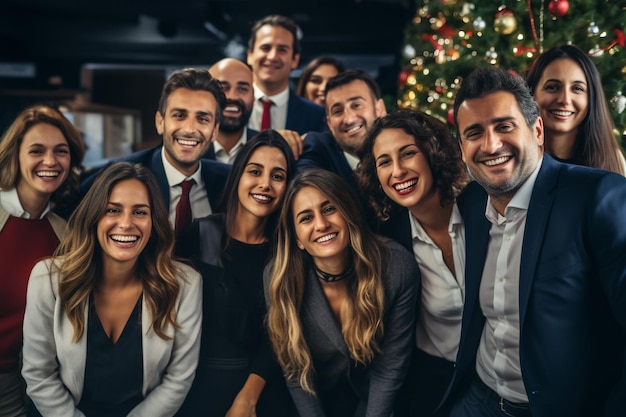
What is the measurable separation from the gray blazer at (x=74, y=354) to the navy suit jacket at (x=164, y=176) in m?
0.48

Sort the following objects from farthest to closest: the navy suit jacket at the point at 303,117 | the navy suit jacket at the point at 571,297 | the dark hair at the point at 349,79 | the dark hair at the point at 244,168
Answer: the navy suit jacket at the point at 303,117 → the dark hair at the point at 349,79 → the dark hair at the point at 244,168 → the navy suit jacket at the point at 571,297

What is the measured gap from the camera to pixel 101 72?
28.3ft

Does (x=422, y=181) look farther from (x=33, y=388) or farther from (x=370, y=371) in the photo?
(x=33, y=388)

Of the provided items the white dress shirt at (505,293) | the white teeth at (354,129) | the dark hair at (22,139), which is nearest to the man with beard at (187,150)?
the dark hair at (22,139)

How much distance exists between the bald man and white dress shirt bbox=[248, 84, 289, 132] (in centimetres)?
36

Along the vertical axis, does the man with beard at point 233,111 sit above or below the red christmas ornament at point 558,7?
below

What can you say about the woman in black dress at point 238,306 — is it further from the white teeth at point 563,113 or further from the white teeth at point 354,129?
the white teeth at point 563,113

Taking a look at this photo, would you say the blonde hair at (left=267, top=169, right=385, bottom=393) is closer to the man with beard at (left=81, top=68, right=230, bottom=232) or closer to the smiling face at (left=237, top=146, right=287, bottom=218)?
the smiling face at (left=237, top=146, right=287, bottom=218)

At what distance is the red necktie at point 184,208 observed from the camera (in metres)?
2.89

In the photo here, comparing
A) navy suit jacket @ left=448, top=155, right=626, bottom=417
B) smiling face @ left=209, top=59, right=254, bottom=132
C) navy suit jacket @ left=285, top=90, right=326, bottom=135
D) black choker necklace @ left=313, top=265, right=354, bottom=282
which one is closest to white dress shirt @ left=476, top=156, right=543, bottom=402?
navy suit jacket @ left=448, top=155, right=626, bottom=417

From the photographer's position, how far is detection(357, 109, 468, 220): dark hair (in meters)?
2.59

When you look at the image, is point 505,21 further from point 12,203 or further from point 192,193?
point 12,203

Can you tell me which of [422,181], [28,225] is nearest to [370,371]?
[422,181]

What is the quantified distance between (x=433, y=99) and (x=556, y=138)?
123 centimetres
